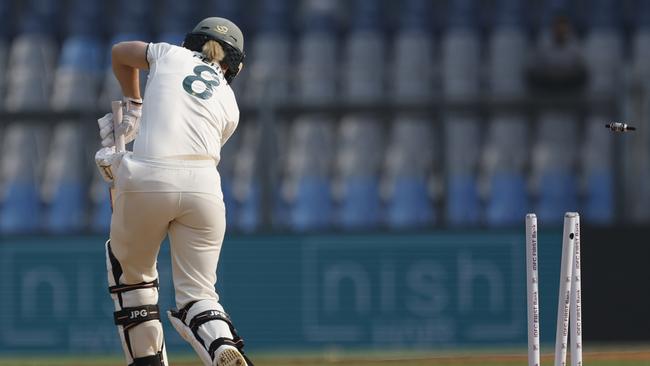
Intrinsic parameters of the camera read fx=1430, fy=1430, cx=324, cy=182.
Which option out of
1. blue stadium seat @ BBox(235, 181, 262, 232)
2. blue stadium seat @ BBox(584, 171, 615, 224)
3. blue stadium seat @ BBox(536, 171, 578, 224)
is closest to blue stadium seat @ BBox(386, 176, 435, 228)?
blue stadium seat @ BBox(536, 171, 578, 224)

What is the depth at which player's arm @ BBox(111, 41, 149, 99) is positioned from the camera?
740 cm

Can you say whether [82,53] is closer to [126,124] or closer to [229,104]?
[126,124]

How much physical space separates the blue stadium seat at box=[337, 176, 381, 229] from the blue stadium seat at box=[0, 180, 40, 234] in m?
3.31

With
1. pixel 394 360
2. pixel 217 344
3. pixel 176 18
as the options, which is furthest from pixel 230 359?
pixel 176 18

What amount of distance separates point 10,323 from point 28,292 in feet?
1.22

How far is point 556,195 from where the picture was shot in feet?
48.6

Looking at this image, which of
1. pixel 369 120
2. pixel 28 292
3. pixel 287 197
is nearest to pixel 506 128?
pixel 369 120

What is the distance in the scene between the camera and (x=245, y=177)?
1529 cm

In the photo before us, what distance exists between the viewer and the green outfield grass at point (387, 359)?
11.4 meters

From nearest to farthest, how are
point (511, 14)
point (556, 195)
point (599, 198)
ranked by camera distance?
point (599, 198), point (556, 195), point (511, 14)

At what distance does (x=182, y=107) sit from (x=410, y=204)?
7.87 meters

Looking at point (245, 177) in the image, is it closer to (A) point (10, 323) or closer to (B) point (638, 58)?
(A) point (10, 323)

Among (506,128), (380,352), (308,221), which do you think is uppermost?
(506,128)

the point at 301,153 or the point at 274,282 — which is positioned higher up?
the point at 301,153
